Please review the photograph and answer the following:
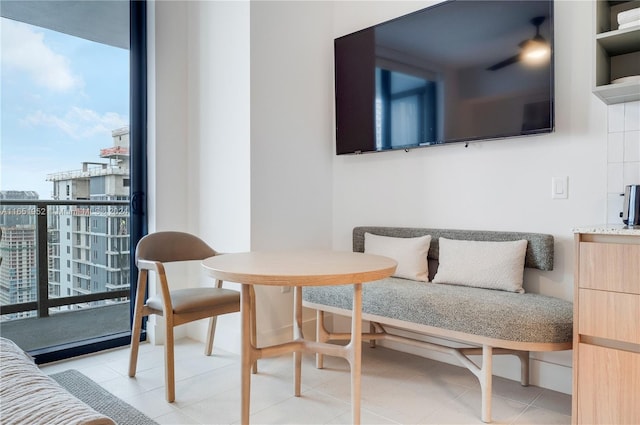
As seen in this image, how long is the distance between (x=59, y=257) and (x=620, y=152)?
3419 millimetres

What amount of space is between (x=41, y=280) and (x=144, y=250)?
1075mm

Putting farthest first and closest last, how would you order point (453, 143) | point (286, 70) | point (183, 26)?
1. point (183, 26)
2. point (286, 70)
3. point (453, 143)

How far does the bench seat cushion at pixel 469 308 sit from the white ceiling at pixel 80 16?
229 cm

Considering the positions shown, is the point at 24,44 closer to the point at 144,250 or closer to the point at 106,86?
the point at 106,86

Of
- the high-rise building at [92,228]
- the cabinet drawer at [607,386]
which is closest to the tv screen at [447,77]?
the cabinet drawer at [607,386]

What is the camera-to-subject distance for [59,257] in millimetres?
2855

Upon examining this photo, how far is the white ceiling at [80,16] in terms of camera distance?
2521 millimetres

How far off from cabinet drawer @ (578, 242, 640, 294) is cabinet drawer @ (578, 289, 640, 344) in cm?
3

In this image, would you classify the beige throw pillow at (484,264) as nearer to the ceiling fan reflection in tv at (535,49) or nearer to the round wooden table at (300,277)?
the round wooden table at (300,277)

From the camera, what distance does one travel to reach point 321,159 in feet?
10.2

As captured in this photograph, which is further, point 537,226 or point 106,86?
point 106,86

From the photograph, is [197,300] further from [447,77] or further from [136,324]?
[447,77]

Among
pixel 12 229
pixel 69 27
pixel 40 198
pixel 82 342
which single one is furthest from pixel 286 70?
pixel 82 342

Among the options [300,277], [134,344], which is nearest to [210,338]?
[134,344]
